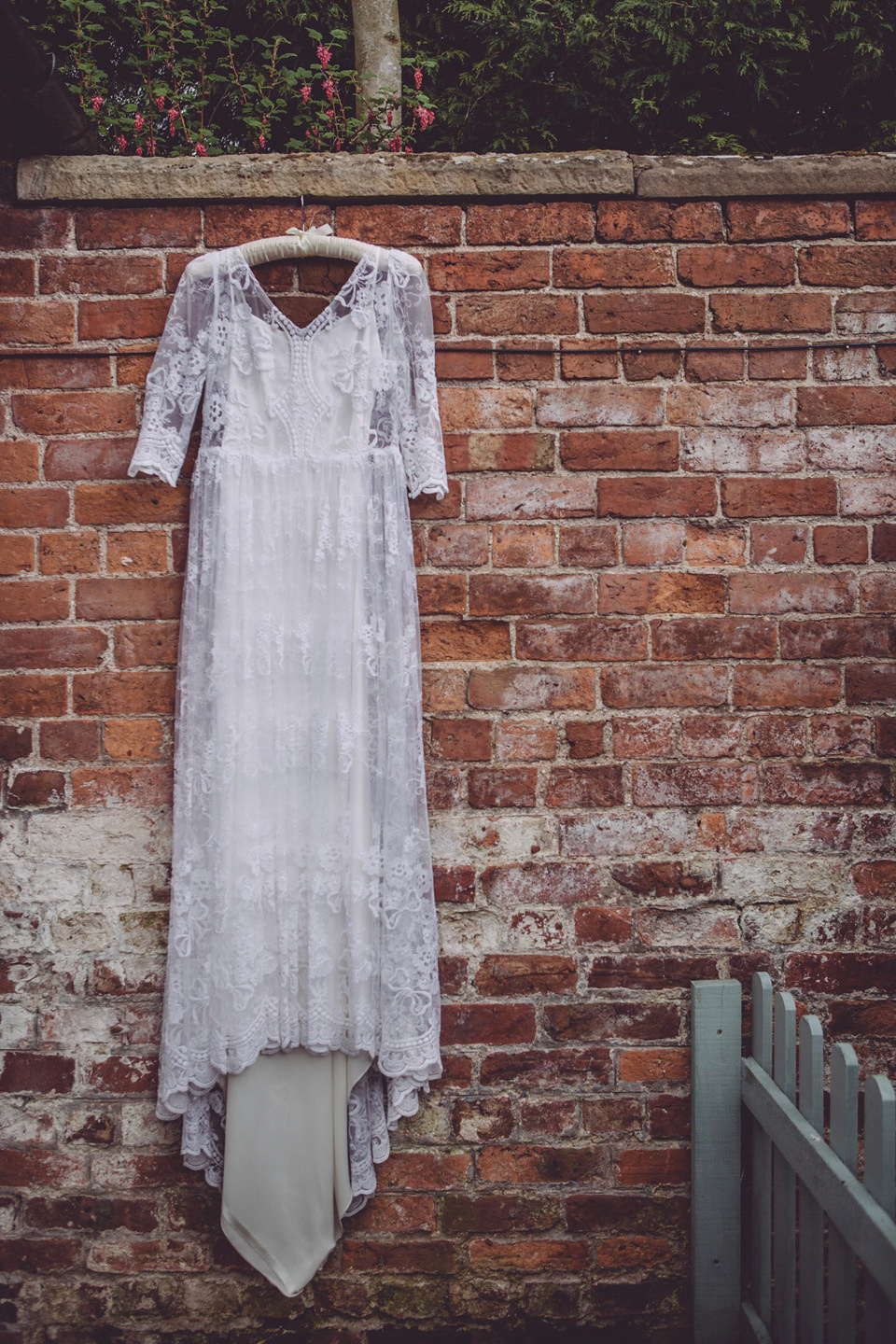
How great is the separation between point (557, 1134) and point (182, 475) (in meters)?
1.63

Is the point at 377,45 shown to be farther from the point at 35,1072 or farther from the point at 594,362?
the point at 35,1072

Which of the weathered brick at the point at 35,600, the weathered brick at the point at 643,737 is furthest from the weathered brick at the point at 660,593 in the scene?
the weathered brick at the point at 35,600

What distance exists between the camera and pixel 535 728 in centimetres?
183

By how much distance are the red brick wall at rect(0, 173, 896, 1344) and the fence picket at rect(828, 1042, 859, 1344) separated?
1.50 feet

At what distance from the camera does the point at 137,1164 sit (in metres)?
1.82

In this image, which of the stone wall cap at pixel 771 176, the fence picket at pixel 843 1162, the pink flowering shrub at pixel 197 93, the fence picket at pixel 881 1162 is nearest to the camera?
the fence picket at pixel 881 1162

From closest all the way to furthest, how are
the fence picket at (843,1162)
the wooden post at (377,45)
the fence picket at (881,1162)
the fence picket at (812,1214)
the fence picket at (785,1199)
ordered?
the fence picket at (881,1162) → the fence picket at (843,1162) → the fence picket at (812,1214) → the fence picket at (785,1199) → the wooden post at (377,45)

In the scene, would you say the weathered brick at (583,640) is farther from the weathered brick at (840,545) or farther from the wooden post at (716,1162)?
the wooden post at (716,1162)

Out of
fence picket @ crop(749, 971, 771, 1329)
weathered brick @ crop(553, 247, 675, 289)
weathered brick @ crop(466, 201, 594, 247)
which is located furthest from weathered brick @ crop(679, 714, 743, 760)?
weathered brick @ crop(466, 201, 594, 247)

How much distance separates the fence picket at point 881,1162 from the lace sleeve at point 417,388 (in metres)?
1.27

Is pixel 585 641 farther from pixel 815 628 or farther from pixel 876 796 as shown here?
pixel 876 796

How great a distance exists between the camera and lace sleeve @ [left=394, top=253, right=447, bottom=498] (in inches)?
67.7

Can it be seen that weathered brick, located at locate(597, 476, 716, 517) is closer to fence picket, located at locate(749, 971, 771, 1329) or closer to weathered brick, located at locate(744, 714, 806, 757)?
weathered brick, located at locate(744, 714, 806, 757)

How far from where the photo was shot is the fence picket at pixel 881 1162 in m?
1.23
